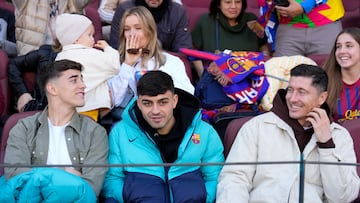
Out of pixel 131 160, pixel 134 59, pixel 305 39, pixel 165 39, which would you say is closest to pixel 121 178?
pixel 131 160

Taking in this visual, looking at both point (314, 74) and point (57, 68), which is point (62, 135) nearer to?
point (57, 68)

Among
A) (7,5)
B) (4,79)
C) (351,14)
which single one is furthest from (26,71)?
(351,14)

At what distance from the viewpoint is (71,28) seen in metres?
4.95

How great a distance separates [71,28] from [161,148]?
107cm

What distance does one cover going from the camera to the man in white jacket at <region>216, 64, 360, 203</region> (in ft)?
13.3

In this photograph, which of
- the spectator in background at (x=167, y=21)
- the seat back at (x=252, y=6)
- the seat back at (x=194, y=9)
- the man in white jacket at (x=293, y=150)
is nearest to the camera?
the man in white jacket at (x=293, y=150)

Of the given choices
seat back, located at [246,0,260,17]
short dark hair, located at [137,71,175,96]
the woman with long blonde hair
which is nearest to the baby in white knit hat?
the woman with long blonde hair

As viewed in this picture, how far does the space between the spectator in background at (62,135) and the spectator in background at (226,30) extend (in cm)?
165

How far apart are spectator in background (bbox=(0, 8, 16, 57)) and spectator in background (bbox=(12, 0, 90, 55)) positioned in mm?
137

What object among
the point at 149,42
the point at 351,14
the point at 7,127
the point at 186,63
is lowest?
the point at 7,127

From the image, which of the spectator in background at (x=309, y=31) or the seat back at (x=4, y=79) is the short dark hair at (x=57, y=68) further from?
the spectator in background at (x=309, y=31)

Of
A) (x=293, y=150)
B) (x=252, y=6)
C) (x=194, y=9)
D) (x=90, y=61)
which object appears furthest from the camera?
(x=252, y=6)

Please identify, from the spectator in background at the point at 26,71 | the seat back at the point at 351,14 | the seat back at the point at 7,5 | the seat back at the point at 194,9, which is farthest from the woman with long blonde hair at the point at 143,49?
the seat back at the point at 351,14

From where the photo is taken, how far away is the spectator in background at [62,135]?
13.8 feet
